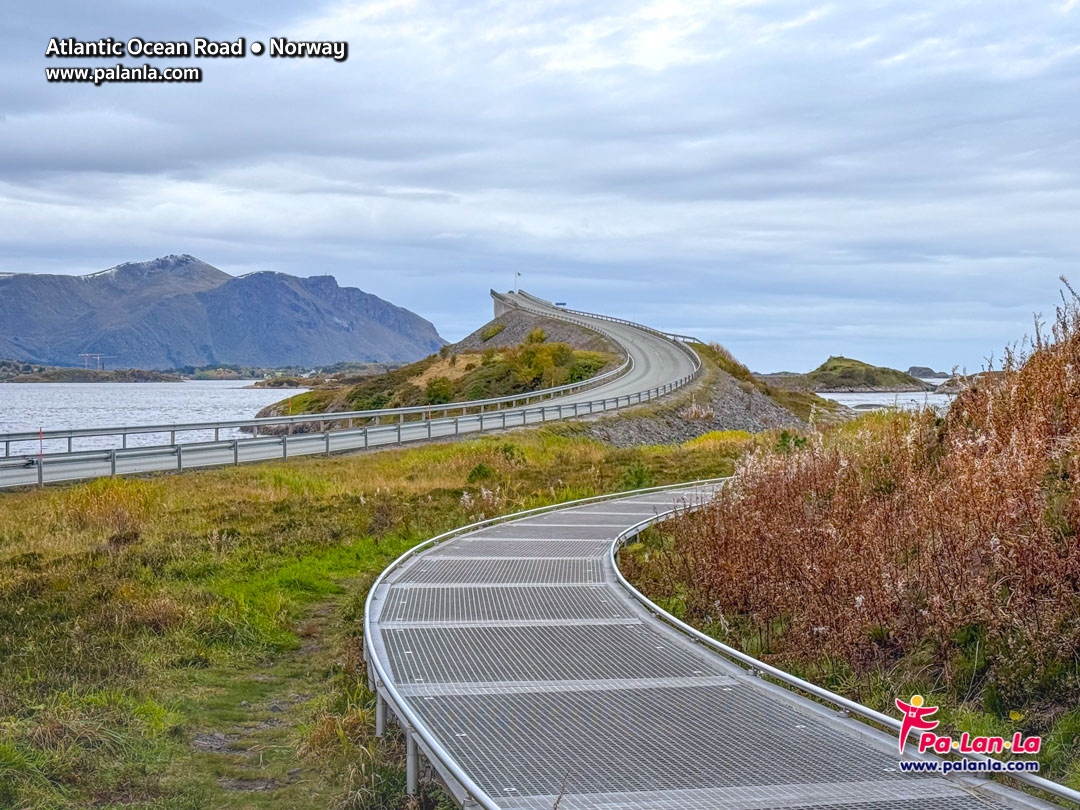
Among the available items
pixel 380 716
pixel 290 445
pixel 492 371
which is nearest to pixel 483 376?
pixel 492 371

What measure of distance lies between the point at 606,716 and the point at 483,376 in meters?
64.8

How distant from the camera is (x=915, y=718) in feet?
21.4

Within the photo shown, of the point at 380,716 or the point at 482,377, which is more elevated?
the point at 482,377

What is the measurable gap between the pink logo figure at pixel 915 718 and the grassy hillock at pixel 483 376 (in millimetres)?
59253

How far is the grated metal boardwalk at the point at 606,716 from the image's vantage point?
575cm

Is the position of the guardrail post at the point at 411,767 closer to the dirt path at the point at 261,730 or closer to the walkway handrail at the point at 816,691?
the dirt path at the point at 261,730

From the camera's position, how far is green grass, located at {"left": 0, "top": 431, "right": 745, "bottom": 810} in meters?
7.37

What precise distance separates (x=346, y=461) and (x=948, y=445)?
A: 2020 centimetres

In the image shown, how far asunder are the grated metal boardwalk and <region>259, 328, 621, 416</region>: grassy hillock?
55.7m

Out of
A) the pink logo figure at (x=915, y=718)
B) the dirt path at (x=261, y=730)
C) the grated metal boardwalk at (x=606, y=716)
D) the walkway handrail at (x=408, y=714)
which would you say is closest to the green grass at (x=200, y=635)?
the dirt path at (x=261, y=730)

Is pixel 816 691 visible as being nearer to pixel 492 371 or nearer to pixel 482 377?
pixel 482 377

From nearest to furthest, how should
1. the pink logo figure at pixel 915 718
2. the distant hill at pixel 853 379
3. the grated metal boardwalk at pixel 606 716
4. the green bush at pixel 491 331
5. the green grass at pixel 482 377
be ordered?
the grated metal boardwalk at pixel 606 716, the pink logo figure at pixel 915 718, the green grass at pixel 482 377, the green bush at pixel 491 331, the distant hill at pixel 853 379

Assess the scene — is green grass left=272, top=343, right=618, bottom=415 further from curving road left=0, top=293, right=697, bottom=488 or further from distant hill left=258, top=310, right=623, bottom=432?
curving road left=0, top=293, right=697, bottom=488

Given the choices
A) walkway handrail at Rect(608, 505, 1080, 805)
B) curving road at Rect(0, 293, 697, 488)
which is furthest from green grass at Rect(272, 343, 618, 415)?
walkway handrail at Rect(608, 505, 1080, 805)
